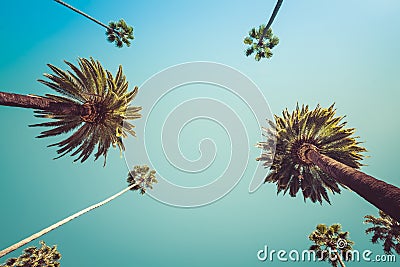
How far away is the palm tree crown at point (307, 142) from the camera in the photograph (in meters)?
12.4

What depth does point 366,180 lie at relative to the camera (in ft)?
22.7

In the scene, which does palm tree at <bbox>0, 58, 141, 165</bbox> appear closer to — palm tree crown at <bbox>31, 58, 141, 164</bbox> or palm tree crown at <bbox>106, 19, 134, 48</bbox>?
palm tree crown at <bbox>31, 58, 141, 164</bbox>

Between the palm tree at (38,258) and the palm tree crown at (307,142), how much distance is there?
57.6ft

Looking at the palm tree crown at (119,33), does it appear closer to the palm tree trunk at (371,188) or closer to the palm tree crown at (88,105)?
the palm tree crown at (88,105)

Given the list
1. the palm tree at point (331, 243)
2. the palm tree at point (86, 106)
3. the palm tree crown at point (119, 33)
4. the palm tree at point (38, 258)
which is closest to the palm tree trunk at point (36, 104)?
the palm tree at point (86, 106)

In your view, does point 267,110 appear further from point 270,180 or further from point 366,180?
point 366,180

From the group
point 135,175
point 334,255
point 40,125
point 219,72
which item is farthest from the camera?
point 135,175

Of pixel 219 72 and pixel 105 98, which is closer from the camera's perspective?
pixel 105 98

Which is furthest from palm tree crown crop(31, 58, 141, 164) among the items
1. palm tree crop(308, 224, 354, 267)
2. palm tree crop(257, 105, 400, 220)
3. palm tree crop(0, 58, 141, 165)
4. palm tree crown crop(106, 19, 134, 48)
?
palm tree crop(308, 224, 354, 267)

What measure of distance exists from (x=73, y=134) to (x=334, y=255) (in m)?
19.0

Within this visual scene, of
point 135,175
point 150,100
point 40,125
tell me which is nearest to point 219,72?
point 150,100

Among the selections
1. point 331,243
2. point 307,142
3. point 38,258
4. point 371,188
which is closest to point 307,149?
point 307,142

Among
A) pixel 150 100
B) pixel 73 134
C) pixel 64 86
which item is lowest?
pixel 73 134

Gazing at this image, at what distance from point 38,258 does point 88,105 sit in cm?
1464
